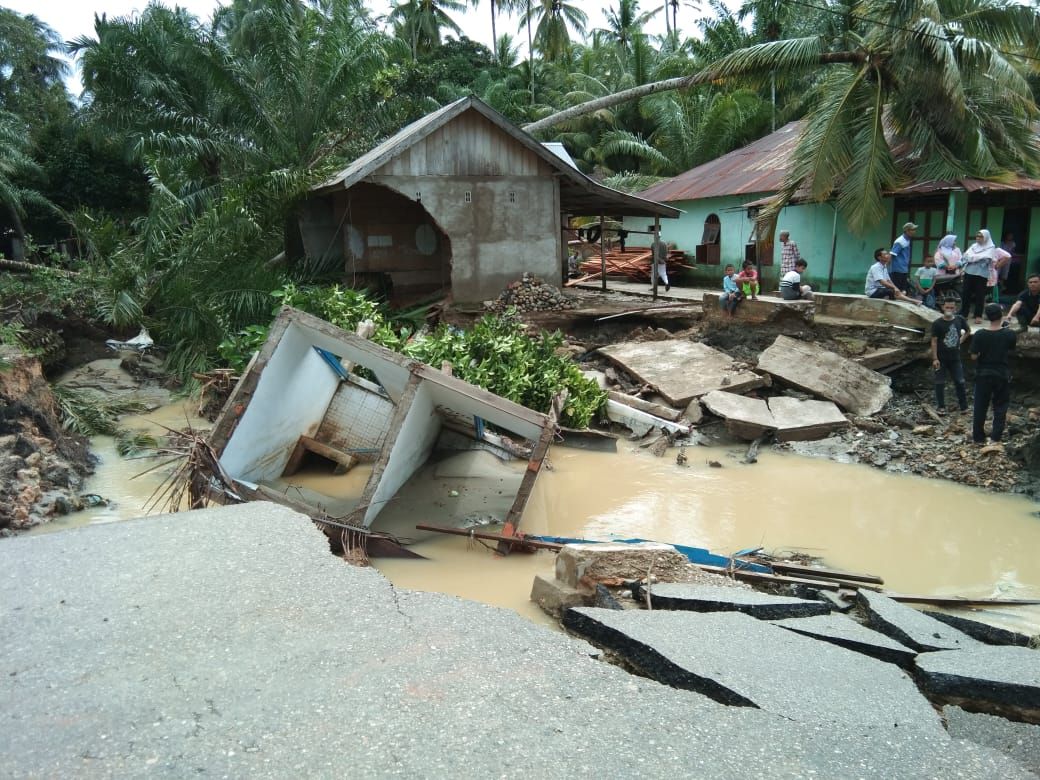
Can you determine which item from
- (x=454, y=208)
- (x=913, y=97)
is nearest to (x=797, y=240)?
(x=913, y=97)

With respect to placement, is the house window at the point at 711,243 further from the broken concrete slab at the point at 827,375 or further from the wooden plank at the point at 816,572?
the wooden plank at the point at 816,572

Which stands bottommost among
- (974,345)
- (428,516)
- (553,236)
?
(428,516)

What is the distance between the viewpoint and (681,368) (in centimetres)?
1288

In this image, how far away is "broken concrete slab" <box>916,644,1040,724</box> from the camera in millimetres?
3939

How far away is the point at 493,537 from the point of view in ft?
22.4

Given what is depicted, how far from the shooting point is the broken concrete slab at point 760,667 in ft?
11.1

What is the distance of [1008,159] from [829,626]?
14418 mm

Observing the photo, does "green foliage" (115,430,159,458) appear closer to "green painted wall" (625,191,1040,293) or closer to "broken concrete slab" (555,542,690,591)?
"broken concrete slab" (555,542,690,591)

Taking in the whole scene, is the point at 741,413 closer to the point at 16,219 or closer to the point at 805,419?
the point at 805,419

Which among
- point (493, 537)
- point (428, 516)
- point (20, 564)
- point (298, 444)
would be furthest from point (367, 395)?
point (20, 564)

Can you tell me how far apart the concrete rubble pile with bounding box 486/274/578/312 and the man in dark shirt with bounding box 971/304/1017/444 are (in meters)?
7.79

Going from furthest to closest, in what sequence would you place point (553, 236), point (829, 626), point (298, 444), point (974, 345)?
point (553, 236) → point (974, 345) → point (298, 444) → point (829, 626)

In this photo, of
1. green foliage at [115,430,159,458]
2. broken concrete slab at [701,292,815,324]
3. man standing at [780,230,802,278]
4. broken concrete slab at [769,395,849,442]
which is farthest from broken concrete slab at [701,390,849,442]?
green foliage at [115,430,159,458]

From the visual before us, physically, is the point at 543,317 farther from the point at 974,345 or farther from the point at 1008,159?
the point at 1008,159
